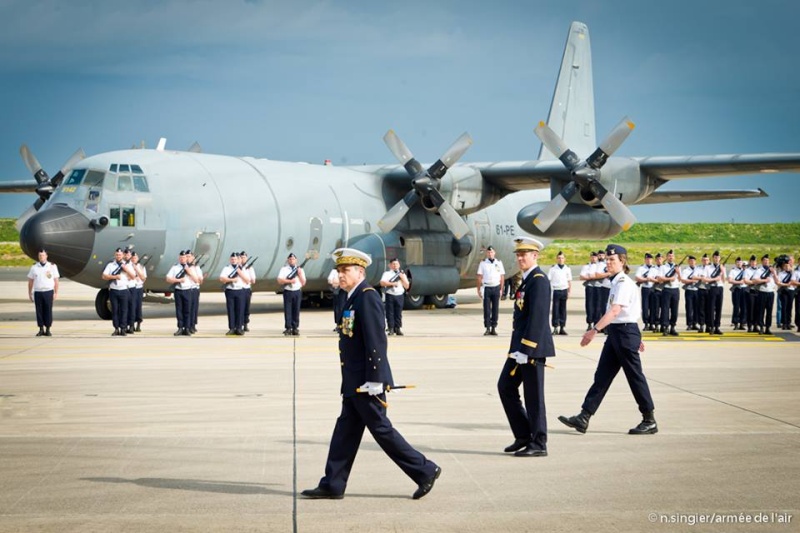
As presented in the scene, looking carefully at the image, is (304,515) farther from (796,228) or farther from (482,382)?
(796,228)

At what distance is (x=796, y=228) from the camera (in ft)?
458

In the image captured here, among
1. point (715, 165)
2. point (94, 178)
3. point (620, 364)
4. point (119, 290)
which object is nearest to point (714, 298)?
point (715, 165)

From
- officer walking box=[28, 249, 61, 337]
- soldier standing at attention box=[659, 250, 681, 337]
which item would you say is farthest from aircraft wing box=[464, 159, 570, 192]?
officer walking box=[28, 249, 61, 337]

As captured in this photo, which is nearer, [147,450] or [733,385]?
[147,450]

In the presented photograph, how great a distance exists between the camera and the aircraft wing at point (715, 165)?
25.3 meters

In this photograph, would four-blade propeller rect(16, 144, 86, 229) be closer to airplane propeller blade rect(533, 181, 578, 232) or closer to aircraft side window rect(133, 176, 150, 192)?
aircraft side window rect(133, 176, 150, 192)

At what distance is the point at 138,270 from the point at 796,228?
134676 mm

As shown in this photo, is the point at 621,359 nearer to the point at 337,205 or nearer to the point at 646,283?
the point at 646,283

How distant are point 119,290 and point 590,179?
12.3 m

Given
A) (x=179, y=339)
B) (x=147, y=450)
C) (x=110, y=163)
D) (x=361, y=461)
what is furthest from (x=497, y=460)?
(x=110, y=163)

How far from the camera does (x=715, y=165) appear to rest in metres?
25.7

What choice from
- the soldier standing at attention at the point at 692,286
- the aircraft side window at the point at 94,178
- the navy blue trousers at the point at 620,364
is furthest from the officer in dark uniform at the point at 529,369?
the aircraft side window at the point at 94,178

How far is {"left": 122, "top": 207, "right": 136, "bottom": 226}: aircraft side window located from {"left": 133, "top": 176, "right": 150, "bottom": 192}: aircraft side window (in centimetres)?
53

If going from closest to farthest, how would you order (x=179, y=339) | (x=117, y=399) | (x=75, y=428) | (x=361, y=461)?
(x=361, y=461), (x=75, y=428), (x=117, y=399), (x=179, y=339)
